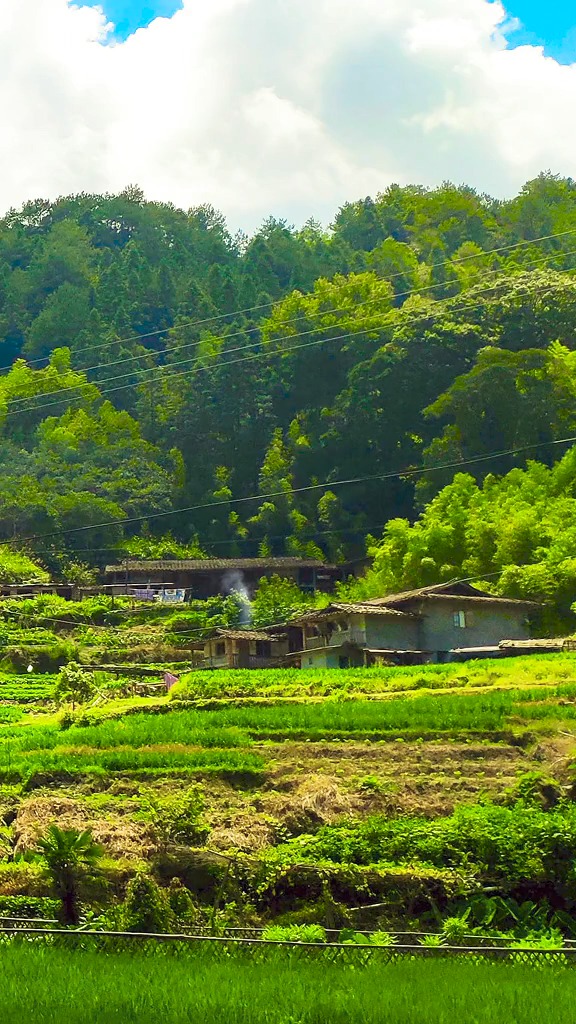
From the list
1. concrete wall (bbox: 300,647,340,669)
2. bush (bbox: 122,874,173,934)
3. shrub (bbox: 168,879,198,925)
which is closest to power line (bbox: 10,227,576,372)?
concrete wall (bbox: 300,647,340,669)

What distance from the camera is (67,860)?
1742 cm

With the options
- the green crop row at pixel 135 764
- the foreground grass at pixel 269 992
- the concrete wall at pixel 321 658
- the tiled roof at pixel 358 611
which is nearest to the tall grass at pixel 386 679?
the tiled roof at pixel 358 611

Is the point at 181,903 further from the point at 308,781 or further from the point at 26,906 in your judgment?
the point at 308,781

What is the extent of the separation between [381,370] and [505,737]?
42.3 meters

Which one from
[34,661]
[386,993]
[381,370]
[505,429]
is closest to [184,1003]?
[386,993]

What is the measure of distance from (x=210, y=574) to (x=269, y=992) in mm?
50302

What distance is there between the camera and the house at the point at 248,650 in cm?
4725

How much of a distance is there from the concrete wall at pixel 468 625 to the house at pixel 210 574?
19486 mm

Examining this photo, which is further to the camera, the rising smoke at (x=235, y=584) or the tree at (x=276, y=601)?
the rising smoke at (x=235, y=584)

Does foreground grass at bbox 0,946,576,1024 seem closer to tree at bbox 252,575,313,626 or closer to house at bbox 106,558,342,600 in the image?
tree at bbox 252,575,313,626

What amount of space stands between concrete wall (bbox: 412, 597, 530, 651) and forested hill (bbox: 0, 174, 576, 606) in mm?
3640

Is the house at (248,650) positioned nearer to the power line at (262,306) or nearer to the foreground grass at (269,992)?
the foreground grass at (269,992)

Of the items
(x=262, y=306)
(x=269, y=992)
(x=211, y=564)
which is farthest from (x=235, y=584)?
(x=269, y=992)

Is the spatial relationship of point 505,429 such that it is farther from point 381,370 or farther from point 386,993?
point 386,993
